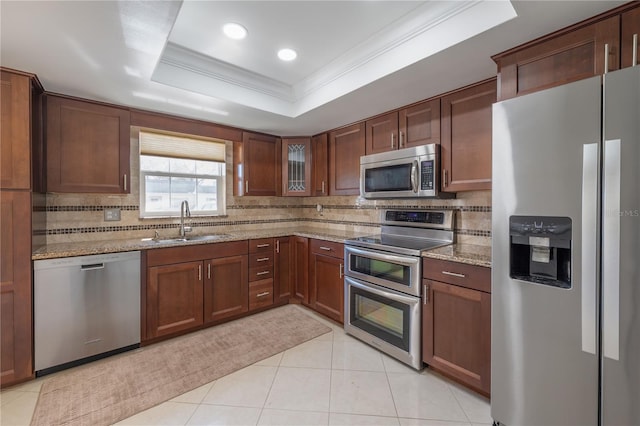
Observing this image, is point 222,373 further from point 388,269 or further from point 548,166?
point 548,166

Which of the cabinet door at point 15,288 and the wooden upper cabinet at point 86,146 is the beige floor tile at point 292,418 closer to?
the cabinet door at point 15,288

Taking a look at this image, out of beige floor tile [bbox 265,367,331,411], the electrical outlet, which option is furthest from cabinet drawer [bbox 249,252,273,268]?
the electrical outlet

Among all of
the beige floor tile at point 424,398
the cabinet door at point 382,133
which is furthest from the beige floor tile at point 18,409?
the cabinet door at point 382,133

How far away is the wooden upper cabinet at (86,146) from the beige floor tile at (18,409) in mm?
1508

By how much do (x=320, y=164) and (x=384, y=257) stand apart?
167 cm

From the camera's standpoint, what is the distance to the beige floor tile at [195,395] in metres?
1.82

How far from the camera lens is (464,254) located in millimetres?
1971

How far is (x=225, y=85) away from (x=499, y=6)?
2.05 metres

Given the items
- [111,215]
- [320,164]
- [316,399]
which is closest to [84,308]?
[111,215]

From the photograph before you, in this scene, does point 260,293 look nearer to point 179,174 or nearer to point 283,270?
point 283,270

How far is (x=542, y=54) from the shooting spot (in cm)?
155

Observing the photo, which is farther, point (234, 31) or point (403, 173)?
point (403, 173)

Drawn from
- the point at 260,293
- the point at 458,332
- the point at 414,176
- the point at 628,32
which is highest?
the point at 628,32

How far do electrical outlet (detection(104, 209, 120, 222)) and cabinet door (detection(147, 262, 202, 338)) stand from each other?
77 centimetres
